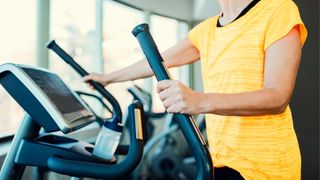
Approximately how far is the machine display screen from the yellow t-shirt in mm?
482

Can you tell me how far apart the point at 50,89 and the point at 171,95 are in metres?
0.45

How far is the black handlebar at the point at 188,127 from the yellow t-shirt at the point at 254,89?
0.28 metres

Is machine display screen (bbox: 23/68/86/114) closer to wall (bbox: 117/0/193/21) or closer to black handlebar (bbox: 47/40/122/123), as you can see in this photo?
black handlebar (bbox: 47/40/122/123)

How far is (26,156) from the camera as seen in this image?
87 centimetres

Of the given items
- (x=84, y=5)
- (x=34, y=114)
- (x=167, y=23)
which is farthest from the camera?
(x=167, y=23)

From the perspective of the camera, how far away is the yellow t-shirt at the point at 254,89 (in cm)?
86

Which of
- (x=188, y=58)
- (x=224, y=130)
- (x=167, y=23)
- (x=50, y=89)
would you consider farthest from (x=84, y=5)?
(x=224, y=130)

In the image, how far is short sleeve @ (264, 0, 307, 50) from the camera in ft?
2.67

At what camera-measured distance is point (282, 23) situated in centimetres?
83

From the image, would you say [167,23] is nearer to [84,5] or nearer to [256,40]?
[84,5]

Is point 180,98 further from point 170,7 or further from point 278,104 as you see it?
point 170,7

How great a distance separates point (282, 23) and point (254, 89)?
0.20 metres

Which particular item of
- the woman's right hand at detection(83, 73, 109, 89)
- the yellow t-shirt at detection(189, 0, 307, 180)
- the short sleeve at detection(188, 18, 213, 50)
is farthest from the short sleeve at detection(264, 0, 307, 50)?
the woman's right hand at detection(83, 73, 109, 89)

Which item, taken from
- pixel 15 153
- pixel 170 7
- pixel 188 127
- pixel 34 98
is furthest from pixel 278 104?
pixel 170 7
